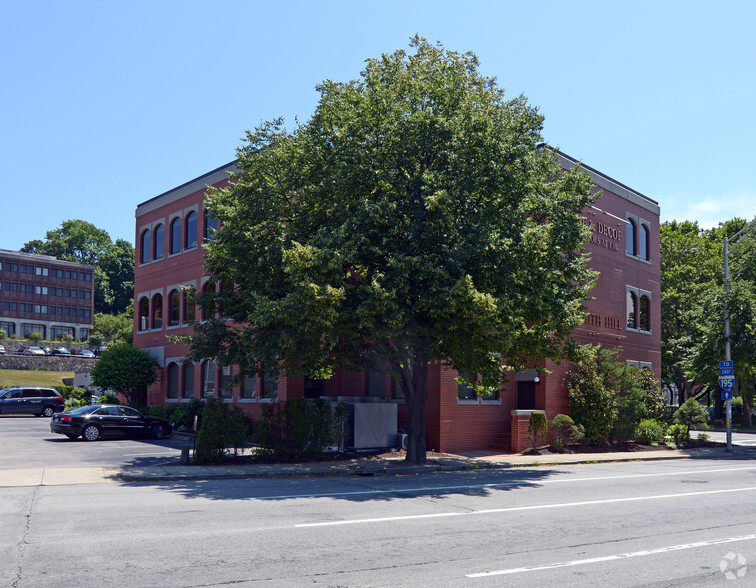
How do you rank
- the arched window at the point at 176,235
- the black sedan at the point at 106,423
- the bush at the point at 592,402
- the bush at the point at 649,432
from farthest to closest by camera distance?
1. the arched window at the point at 176,235
2. the bush at the point at 649,432
3. the black sedan at the point at 106,423
4. the bush at the point at 592,402

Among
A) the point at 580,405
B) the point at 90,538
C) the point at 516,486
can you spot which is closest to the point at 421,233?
the point at 516,486

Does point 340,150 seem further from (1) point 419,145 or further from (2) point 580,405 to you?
(2) point 580,405

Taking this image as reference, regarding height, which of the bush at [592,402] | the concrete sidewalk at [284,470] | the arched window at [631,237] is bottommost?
the concrete sidewalk at [284,470]

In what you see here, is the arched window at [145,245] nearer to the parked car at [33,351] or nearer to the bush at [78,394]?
the bush at [78,394]

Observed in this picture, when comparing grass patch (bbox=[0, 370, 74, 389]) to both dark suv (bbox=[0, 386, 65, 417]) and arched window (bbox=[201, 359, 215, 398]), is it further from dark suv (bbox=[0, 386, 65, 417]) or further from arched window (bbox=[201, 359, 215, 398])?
arched window (bbox=[201, 359, 215, 398])

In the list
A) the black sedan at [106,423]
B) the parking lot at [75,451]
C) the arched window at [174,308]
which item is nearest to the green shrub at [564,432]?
the parking lot at [75,451]

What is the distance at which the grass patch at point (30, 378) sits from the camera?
66375 millimetres

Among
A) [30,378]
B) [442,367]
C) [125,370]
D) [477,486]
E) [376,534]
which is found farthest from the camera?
[30,378]

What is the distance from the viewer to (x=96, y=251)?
14075 centimetres

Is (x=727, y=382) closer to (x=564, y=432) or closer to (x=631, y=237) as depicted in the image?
(x=564, y=432)

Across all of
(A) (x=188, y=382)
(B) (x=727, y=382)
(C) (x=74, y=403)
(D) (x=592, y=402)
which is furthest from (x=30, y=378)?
(B) (x=727, y=382)

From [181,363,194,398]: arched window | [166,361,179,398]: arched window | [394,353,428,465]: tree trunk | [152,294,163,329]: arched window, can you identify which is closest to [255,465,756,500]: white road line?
[394,353,428,465]: tree trunk

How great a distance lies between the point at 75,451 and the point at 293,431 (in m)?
7.98

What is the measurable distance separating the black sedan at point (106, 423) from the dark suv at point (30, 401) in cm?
1612
